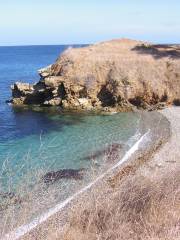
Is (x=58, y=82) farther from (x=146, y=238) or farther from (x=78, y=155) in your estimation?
(x=146, y=238)

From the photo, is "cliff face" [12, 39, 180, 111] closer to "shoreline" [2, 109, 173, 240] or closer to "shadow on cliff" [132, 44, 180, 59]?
"shadow on cliff" [132, 44, 180, 59]

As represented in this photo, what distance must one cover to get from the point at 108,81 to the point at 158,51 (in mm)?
7406

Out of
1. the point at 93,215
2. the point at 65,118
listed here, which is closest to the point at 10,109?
the point at 65,118

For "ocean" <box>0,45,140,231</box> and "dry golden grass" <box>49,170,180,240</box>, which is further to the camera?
Result: "ocean" <box>0,45,140,231</box>

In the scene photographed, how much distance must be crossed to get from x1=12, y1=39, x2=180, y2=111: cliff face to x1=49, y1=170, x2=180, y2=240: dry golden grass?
34.3m

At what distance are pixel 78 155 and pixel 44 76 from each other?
23.8 meters

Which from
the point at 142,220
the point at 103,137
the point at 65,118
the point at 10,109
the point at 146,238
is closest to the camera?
the point at 146,238

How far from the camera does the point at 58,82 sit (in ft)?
152

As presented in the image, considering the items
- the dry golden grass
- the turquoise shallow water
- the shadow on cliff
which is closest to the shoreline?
the dry golden grass

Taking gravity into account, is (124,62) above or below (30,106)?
above

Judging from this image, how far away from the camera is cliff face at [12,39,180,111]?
4503 cm

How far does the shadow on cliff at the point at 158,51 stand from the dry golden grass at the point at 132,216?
132 ft

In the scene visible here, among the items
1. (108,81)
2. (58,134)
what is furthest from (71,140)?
(108,81)

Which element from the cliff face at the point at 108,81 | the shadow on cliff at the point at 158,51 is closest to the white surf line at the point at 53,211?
the cliff face at the point at 108,81
